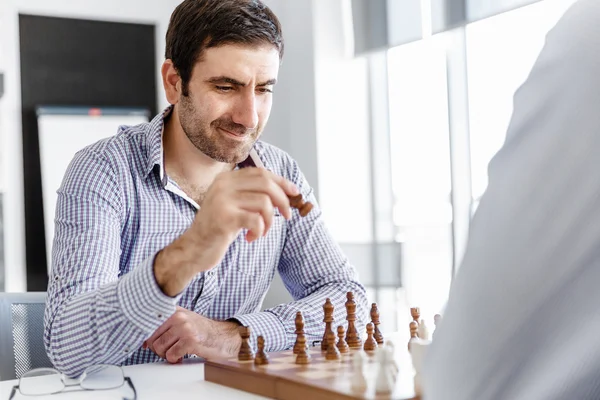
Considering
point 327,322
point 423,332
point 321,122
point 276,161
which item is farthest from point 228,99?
point 321,122

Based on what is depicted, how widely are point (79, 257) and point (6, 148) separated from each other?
2.97 meters

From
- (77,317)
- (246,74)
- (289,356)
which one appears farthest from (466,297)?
(246,74)

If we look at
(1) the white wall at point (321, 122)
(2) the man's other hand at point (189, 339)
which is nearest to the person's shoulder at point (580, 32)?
(2) the man's other hand at point (189, 339)

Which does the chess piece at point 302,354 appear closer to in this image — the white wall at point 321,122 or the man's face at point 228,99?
the man's face at point 228,99

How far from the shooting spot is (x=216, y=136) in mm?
2203

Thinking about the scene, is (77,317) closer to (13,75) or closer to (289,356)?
(289,356)

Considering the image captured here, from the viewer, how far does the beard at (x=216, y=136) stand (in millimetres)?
2195

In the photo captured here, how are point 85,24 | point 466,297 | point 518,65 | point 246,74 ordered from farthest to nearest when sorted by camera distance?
1. point 85,24
2. point 518,65
3. point 246,74
4. point 466,297

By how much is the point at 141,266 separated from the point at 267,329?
52cm

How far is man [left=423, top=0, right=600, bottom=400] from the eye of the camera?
21.0 inches

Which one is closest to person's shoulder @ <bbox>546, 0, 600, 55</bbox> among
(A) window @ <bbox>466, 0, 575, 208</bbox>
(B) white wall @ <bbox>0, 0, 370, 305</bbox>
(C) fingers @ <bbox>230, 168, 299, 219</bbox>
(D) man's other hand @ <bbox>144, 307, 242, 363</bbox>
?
(C) fingers @ <bbox>230, 168, 299, 219</bbox>

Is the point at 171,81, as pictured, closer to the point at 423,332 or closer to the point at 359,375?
the point at 423,332

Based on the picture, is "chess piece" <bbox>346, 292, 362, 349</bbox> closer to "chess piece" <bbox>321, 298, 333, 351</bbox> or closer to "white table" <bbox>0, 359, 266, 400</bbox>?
"chess piece" <bbox>321, 298, 333, 351</bbox>

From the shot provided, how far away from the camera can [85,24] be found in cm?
481
